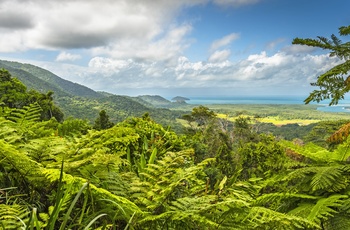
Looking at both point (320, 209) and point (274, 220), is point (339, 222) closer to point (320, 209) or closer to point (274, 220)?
point (320, 209)

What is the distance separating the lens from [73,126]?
338 cm

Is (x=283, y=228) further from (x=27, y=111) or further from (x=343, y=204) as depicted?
(x=27, y=111)

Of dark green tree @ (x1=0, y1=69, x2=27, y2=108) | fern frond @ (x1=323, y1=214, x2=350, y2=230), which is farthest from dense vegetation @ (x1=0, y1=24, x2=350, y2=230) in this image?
dark green tree @ (x1=0, y1=69, x2=27, y2=108)

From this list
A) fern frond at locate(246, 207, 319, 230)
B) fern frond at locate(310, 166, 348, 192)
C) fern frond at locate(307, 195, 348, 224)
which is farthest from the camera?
fern frond at locate(310, 166, 348, 192)

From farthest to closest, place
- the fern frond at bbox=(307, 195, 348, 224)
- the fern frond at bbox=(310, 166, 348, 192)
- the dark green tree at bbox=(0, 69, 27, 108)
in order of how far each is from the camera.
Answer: the dark green tree at bbox=(0, 69, 27, 108) < the fern frond at bbox=(310, 166, 348, 192) < the fern frond at bbox=(307, 195, 348, 224)

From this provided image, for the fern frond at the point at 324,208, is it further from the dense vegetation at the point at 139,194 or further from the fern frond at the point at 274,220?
the fern frond at the point at 274,220

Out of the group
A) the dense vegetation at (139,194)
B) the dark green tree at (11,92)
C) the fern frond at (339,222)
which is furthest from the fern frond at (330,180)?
the dark green tree at (11,92)

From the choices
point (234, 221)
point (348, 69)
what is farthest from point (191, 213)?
point (348, 69)

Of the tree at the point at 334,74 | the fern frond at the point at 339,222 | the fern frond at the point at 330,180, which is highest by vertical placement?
the tree at the point at 334,74

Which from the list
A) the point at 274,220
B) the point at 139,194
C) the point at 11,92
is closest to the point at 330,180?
the point at 274,220

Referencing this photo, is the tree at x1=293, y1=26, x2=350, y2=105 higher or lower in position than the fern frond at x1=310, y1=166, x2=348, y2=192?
higher

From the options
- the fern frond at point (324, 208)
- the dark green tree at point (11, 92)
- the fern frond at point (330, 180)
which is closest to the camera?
the fern frond at point (324, 208)

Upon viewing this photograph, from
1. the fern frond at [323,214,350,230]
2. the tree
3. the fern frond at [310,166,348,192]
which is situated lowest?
the fern frond at [323,214,350,230]

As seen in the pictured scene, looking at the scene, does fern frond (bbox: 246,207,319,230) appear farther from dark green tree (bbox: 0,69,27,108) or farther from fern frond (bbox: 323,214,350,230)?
dark green tree (bbox: 0,69,27,108)
